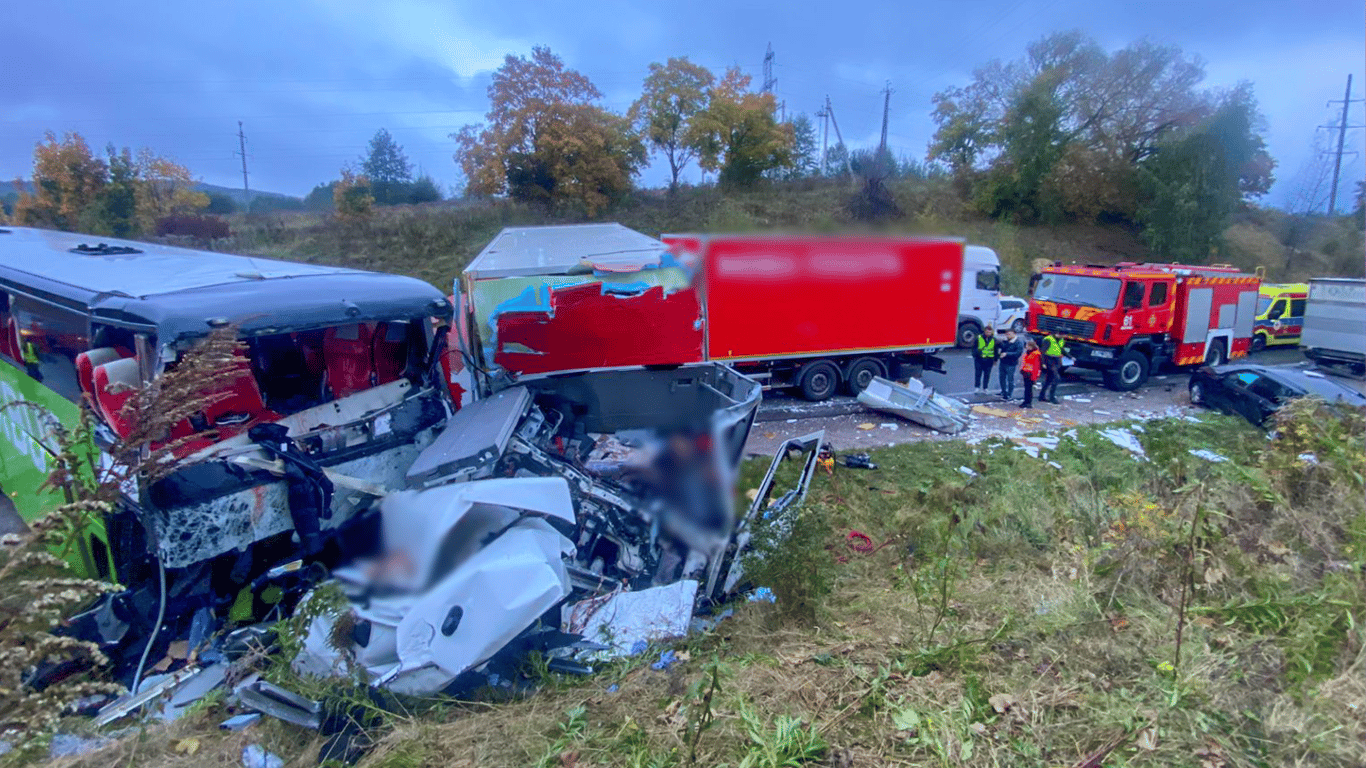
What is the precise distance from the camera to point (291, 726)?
2.74 meters

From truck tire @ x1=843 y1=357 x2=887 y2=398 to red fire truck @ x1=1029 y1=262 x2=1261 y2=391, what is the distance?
3.02m

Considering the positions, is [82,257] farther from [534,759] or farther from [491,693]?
[534,759]

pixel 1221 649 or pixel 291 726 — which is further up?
pixel 1221 649

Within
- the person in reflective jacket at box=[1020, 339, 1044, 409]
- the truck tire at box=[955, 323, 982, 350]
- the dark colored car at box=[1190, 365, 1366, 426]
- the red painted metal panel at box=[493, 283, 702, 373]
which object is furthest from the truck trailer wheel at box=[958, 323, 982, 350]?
the red painted metal panel at box=[493, 283, 702, 373]

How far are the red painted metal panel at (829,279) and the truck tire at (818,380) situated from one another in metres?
8.65

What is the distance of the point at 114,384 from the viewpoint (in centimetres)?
316

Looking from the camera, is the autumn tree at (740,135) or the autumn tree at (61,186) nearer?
the autumn tree at (740,135)

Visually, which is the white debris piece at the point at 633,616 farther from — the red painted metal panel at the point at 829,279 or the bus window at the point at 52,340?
the bus window at the point at 52,340

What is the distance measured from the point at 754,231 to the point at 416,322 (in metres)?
2.41

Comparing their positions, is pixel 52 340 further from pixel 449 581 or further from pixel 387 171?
pixel 449 581

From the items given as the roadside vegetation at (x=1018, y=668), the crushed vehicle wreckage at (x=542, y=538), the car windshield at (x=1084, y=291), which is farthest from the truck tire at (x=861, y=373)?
the roadside vegetation at (x=1018, y=668)

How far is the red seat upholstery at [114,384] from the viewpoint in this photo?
10.1 feet

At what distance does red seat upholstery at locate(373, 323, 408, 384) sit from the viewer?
3006 millimetres

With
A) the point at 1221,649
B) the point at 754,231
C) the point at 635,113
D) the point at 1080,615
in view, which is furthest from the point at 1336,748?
the point at 635,113
